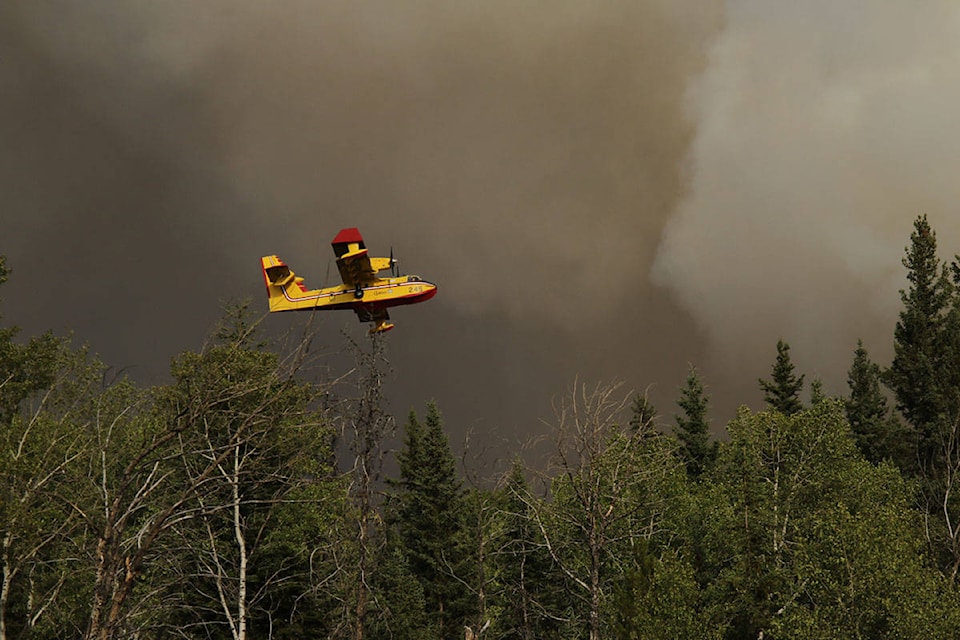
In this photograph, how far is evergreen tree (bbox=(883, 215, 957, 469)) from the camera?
46.1m

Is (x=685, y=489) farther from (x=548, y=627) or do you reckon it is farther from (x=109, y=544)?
(x=109, y=544)

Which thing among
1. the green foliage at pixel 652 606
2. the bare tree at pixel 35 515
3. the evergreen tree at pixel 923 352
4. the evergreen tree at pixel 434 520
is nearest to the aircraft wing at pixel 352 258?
the bare tree at pixel 35 515

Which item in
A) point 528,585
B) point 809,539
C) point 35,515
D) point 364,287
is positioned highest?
point 364,287

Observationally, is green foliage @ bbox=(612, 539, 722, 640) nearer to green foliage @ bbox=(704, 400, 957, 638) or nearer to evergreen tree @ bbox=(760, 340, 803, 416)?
green foliage @ bbox=(704, 400, 957, 638)

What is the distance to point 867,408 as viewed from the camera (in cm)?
5531

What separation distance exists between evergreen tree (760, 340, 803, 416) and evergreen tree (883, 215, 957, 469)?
24.2 feet

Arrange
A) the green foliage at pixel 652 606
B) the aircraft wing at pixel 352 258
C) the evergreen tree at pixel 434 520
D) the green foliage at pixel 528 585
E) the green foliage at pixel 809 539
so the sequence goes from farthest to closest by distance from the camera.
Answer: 1. the evergreen tree at pixel 434 520
2. the green foliage at pixel 528 585
3. the aircraft wing at pixel 352 258
4. the green foliage at pixel 809 539
5. the green foliage at pixel 652 606

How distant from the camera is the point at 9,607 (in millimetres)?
30203

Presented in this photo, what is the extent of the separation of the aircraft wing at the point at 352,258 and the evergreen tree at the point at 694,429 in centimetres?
2735

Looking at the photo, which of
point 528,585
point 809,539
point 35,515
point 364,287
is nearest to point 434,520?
point 528,585

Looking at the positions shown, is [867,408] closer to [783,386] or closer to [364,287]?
[783,386]

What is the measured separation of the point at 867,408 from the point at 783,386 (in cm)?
604

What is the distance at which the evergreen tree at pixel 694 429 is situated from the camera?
166 ft

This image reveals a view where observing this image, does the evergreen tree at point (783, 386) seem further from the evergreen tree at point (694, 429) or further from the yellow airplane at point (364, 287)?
the yellow airplane at point (364, 287)
